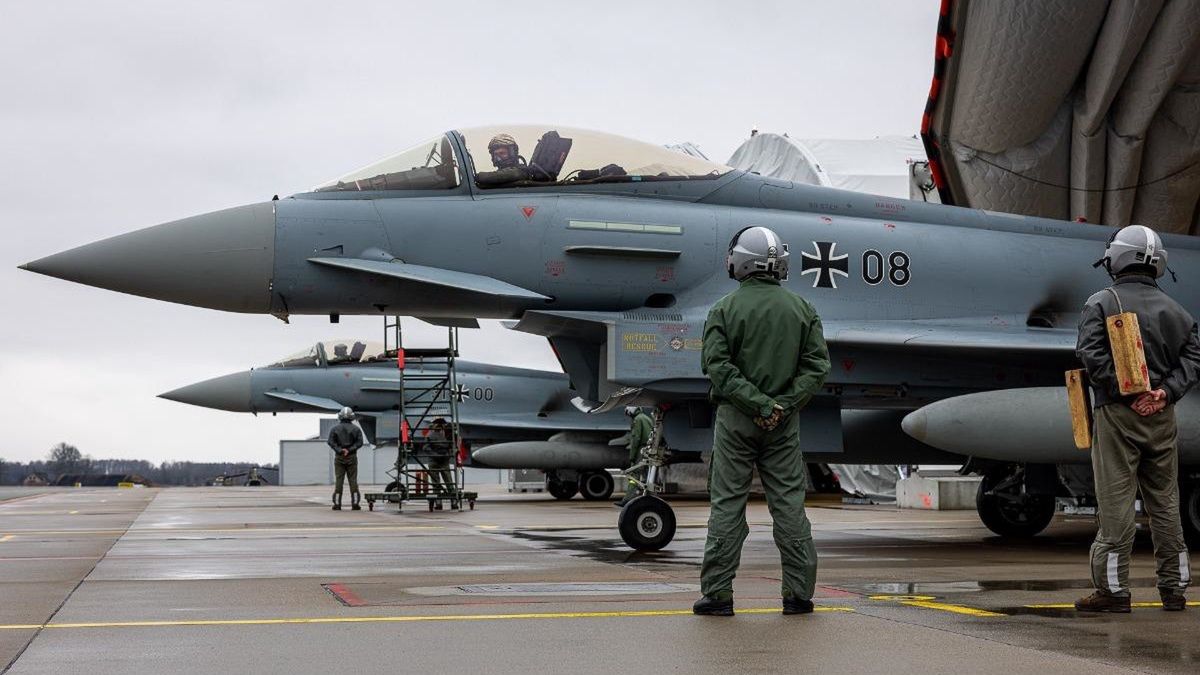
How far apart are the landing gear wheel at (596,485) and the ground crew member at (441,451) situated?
4.42 meters

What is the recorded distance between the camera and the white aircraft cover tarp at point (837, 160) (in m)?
26.3

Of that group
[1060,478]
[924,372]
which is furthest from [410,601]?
[1060,478]

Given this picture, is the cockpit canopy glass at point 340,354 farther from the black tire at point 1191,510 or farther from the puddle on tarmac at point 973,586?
the puddle on tarmac at point 973,586

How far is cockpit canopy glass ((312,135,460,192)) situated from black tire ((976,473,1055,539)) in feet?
18.9

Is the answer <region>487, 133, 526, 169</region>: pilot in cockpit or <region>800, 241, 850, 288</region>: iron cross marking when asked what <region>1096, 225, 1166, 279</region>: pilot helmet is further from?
<region>487, 133, 526, 169</region>: pilot in cockpit

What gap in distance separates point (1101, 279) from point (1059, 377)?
3.37 ft

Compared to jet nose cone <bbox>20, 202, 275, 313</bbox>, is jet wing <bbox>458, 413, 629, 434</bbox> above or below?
below

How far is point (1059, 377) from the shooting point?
10320 millimetres

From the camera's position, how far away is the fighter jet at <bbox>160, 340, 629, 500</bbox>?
79.9 feet

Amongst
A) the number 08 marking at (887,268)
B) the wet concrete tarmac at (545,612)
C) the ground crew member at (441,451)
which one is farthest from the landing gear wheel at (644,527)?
the ground crew member at (441,451)

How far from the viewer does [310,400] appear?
25609 mm

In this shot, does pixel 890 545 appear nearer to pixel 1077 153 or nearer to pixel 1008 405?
pixel 1008 405

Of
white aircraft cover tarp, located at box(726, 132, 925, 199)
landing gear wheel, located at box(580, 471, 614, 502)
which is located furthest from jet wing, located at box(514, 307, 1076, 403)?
white aircraft cover tarp, located at box(726, 132, 925, 199)

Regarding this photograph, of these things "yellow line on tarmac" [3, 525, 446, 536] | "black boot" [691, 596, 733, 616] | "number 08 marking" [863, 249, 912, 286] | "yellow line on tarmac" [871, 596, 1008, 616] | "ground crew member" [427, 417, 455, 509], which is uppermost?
"number 08 marking" [863, 249, 912, 286]
